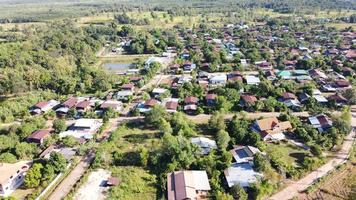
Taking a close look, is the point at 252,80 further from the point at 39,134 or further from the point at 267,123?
the point at 39,134

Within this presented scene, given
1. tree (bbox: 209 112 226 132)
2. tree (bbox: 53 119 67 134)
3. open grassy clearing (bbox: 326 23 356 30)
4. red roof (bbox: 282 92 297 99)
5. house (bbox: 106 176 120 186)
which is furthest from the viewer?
open grassy clearing (bbox: 326 23 356 30)

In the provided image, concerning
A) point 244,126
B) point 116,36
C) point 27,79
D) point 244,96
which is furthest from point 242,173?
point 116,36

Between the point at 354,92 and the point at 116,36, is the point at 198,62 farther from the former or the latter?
the point at 116,36

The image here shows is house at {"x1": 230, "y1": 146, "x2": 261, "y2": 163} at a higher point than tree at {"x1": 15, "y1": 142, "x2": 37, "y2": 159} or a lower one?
lower

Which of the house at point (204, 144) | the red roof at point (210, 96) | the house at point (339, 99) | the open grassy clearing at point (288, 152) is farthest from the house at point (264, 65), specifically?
the house at point (204, 144)

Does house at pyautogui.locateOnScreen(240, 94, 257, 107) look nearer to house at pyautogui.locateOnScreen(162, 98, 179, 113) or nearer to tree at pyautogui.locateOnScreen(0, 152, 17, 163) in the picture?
house at pyautogui.locateOnScreen(162, 98, 179, 113)

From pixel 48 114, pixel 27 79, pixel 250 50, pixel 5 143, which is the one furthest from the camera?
pixel 250 50

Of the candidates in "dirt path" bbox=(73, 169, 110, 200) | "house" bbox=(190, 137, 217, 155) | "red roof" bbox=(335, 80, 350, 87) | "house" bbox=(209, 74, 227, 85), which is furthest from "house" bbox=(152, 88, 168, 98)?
"red roof" bbox=(335, 80, 350, 87)

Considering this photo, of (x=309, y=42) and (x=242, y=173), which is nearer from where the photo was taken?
(x=242, y=173)
